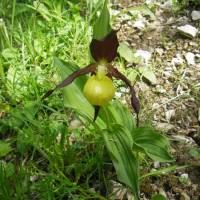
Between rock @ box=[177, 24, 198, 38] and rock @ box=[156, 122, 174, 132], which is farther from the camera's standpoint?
rock @ box=[177, 24, 198, 38]

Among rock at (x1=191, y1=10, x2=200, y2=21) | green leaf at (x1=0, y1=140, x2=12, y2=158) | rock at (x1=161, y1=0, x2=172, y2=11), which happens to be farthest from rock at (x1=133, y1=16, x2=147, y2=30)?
green leaf at (x1=0, y1=140, x2=12, y2=158)

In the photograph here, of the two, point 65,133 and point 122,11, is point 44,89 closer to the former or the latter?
point 65,133

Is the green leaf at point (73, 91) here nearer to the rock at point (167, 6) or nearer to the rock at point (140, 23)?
the rock at point (140, 23)

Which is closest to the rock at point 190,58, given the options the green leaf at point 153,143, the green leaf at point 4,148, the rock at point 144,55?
the rock at point 144,55

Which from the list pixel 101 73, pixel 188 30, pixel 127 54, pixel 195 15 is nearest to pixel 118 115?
pixel 101 73

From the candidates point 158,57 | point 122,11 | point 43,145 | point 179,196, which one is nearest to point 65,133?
point 43,145

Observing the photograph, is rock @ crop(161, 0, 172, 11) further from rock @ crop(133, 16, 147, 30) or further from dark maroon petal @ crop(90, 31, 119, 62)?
dark maroon petal @ crop(90, 31, 119, 62)

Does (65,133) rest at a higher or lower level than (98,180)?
higher
